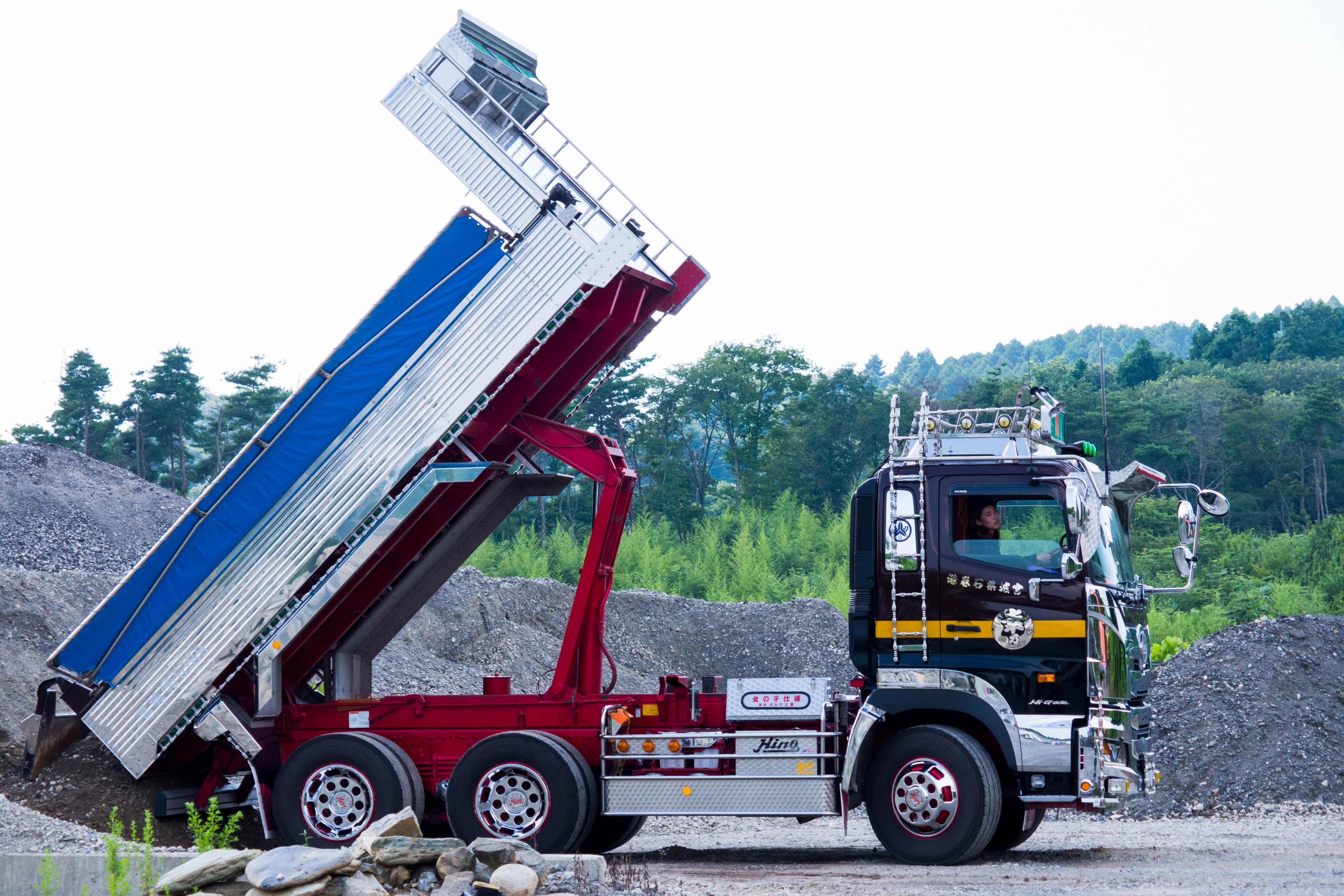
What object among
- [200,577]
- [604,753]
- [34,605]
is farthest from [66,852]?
[34,605]

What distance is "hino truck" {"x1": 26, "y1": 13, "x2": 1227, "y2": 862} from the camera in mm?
8969

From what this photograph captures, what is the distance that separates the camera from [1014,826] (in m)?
10.0

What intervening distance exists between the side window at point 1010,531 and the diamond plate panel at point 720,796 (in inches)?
74.2

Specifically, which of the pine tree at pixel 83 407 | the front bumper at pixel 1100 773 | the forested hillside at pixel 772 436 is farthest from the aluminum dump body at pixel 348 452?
the pine tree at pixel 83 407

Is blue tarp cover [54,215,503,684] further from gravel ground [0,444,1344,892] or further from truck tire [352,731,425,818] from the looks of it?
truck tire [352,731,425,818]

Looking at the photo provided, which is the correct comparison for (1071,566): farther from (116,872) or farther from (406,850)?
(116,872)

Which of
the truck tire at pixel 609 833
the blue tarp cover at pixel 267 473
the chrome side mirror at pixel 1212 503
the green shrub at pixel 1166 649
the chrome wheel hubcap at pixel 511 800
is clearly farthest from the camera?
the green shrub at pixel 1166 649

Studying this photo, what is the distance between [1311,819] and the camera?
1305 centimetres

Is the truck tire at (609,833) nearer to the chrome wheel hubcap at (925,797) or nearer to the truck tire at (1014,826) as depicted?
the chrome wheel hubcap at (925,797)

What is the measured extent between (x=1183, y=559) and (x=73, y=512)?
82.9 ft

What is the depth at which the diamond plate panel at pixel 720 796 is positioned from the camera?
910cm

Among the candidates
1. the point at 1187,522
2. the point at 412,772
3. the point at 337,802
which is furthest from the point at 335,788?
the point at 1187,522

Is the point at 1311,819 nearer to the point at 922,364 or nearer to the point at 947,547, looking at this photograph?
the point at 947,547

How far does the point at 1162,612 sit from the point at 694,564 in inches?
566
